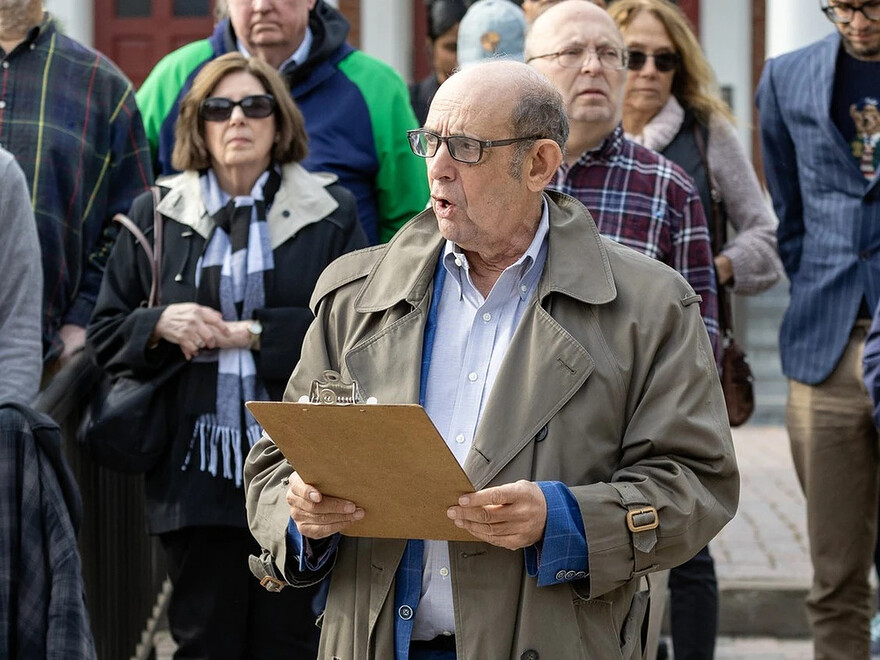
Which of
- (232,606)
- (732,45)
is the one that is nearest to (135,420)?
(232,606)

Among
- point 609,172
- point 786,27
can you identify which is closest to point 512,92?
point 609,172

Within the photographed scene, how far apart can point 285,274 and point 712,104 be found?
5.72 ft

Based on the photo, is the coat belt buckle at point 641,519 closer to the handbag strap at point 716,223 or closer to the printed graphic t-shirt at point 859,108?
the handbag strap at point 716,223

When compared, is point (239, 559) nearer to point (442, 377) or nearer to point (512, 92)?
point (442, 377)

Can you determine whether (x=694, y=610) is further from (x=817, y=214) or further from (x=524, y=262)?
(x=524, y=262)

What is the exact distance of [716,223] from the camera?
16.9 feet

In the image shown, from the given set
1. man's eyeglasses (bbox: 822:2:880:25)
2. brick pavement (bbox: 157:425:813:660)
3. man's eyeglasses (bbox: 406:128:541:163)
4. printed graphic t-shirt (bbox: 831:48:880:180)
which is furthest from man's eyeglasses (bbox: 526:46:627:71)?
brick pavement (bbox: 157:425:813:660)

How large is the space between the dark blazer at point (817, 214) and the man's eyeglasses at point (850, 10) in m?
0.17

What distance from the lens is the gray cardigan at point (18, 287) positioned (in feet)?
13.1

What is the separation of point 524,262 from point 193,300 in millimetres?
1686

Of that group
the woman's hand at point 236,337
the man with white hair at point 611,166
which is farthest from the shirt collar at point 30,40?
the man with white hair at point 611,166

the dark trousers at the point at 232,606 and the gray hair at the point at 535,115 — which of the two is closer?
the gray hair at the point at 535,115

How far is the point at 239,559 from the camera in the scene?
4477mm

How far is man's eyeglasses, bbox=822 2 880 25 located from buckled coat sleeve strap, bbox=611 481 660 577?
2.64m
